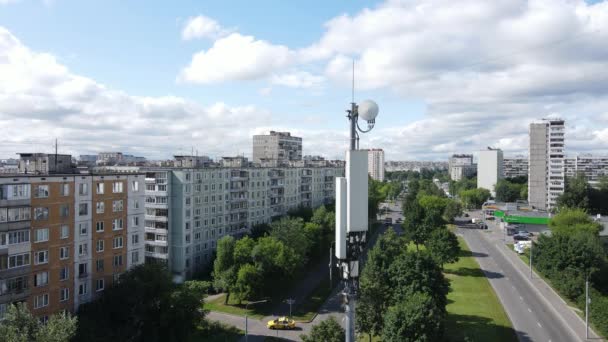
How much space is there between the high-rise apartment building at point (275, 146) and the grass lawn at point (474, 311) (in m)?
87.9

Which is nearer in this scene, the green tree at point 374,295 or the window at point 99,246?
the green tree at point 374,295

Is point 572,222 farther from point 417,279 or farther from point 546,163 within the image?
point 546,163

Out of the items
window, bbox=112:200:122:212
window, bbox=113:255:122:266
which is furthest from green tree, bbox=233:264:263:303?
window, bbox=112:200:122:212

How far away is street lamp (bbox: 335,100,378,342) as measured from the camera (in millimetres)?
15281

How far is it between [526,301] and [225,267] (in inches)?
1660

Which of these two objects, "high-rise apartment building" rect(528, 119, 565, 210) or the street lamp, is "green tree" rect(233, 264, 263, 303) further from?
"high-rise apartment building" rect(528, 119, 565, 210)

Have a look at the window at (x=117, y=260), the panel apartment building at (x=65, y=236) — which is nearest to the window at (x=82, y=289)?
the panel apartment building at (x=65, y=236)

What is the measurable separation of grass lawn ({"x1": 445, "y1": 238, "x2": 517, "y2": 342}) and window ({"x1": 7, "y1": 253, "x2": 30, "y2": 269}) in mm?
Answer: 41030

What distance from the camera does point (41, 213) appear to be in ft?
129

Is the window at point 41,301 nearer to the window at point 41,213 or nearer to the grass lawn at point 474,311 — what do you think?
the window at point 41,213

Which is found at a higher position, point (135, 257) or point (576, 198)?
point (576, 198)

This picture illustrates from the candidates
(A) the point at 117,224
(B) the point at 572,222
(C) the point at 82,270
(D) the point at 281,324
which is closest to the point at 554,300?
(B) the point at 572,222

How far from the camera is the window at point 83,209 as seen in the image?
42969 mm

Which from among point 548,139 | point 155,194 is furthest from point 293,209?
point 548,139
